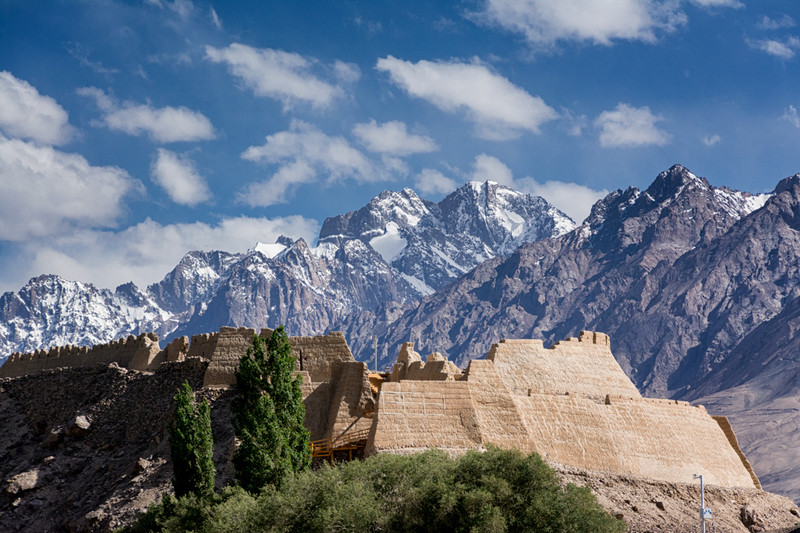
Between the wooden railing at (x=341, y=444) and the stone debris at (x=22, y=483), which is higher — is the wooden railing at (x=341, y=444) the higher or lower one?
the higher one

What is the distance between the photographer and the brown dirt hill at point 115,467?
62656 millimetres

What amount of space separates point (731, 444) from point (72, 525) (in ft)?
148

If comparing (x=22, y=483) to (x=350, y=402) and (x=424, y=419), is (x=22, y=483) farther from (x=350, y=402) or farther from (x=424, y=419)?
(x=424, y=419)

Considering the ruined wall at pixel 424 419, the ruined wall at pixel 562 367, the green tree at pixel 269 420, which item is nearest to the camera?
the green tree at pixel 269 420

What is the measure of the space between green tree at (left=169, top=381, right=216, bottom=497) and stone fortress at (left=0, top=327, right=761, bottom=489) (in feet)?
27.5

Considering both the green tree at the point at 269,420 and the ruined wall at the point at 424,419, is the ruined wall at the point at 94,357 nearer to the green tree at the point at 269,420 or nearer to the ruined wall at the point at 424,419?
the green tree at the point at 269,420

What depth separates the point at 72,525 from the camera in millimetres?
63156

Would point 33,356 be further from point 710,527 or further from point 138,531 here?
point 710,527

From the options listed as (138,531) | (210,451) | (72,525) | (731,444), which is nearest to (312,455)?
(210,451)

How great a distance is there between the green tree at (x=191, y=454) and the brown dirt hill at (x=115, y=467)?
4.27 metres

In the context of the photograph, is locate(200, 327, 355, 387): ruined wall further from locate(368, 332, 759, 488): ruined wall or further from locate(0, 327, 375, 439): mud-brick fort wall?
locate(368, 332, 759, 488): ruined wall

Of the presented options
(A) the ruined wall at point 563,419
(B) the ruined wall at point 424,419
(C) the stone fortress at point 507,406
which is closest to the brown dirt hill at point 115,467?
(A) the ruined wall at point 563,419

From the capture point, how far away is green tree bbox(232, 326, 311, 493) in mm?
55344

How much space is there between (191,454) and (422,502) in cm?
1295
